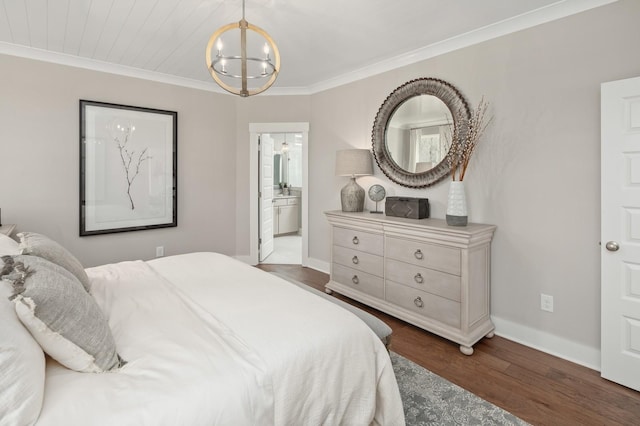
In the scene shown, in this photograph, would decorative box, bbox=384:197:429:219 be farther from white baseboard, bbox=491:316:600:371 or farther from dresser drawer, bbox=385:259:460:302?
white baseboard, bbox=491:316:600:371

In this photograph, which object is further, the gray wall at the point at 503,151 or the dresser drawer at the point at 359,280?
the dresser drawer at the point at 359,280

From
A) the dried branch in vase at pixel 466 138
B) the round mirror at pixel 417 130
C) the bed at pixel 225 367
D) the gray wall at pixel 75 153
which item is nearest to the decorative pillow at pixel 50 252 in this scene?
the bed at pixel 225 367

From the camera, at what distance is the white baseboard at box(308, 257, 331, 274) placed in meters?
4.48

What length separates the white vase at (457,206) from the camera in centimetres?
267

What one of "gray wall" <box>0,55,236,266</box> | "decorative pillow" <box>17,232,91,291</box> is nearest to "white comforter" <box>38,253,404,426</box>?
"decorative pillow" <box>17,232,91,291</box>

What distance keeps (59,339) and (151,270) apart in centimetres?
119

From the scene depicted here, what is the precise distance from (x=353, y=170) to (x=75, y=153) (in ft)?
9.77

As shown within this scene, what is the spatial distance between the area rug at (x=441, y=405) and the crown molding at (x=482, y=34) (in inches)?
106

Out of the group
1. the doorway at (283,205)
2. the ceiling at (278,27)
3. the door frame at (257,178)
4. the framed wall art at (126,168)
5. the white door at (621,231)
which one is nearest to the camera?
the white door at (621,231)

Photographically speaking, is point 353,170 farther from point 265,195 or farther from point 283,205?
point 283,205

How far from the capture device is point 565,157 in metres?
2.40

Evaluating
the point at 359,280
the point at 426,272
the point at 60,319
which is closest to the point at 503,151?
the point at 426,272

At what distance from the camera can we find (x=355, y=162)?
3637 millimetres

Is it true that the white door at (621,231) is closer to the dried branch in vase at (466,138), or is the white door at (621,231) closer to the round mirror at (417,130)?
the dried branch in vase at (466,138)
